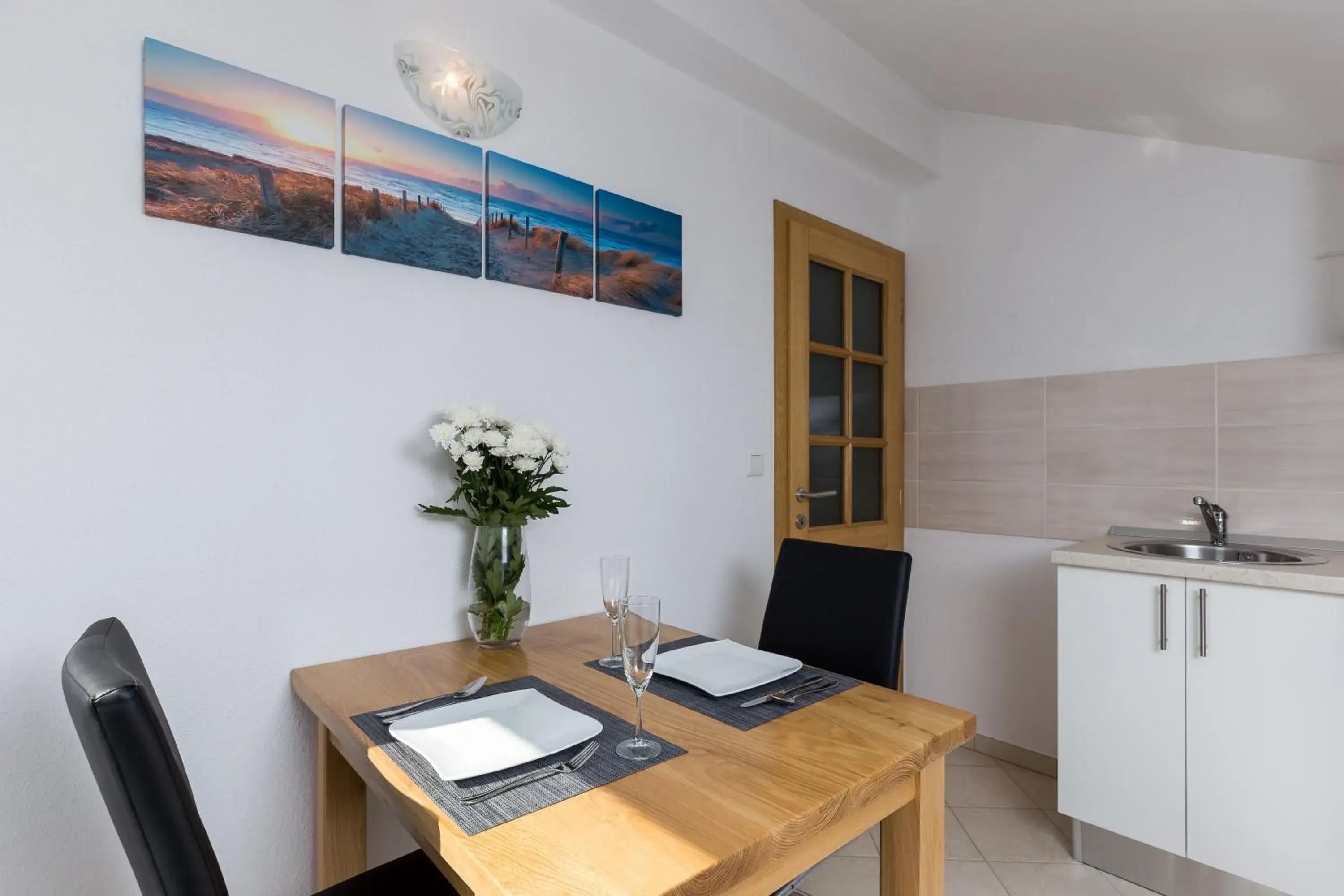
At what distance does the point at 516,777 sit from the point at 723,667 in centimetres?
58

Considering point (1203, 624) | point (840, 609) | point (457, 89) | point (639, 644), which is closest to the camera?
point (639, 644)

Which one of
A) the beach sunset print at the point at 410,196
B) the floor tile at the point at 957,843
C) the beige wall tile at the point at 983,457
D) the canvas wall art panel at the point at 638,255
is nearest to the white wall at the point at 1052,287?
the beige wall tile at the point at 983,457

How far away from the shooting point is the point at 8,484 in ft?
3.90

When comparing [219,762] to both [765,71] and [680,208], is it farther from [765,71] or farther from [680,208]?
[765,71]

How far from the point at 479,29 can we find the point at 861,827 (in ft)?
6.27

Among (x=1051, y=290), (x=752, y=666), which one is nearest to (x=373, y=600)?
(x=752, y=666)

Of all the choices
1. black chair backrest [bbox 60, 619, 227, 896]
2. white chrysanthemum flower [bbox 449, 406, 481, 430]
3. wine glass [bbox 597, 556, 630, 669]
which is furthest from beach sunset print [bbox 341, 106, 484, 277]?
black chair backrest [bbox 60, 619, 227, 896]

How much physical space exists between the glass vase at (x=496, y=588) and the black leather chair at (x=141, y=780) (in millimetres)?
786

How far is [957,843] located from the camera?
2.27 meters

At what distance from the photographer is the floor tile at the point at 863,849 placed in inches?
87.3

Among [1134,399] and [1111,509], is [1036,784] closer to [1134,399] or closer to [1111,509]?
[1111,509]

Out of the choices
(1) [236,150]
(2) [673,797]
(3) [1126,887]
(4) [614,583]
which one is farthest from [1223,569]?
(1) [236,150]

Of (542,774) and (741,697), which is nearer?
(542,774)

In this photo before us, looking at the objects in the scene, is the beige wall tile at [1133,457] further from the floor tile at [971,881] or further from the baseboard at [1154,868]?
the floor tile at [971,881]
